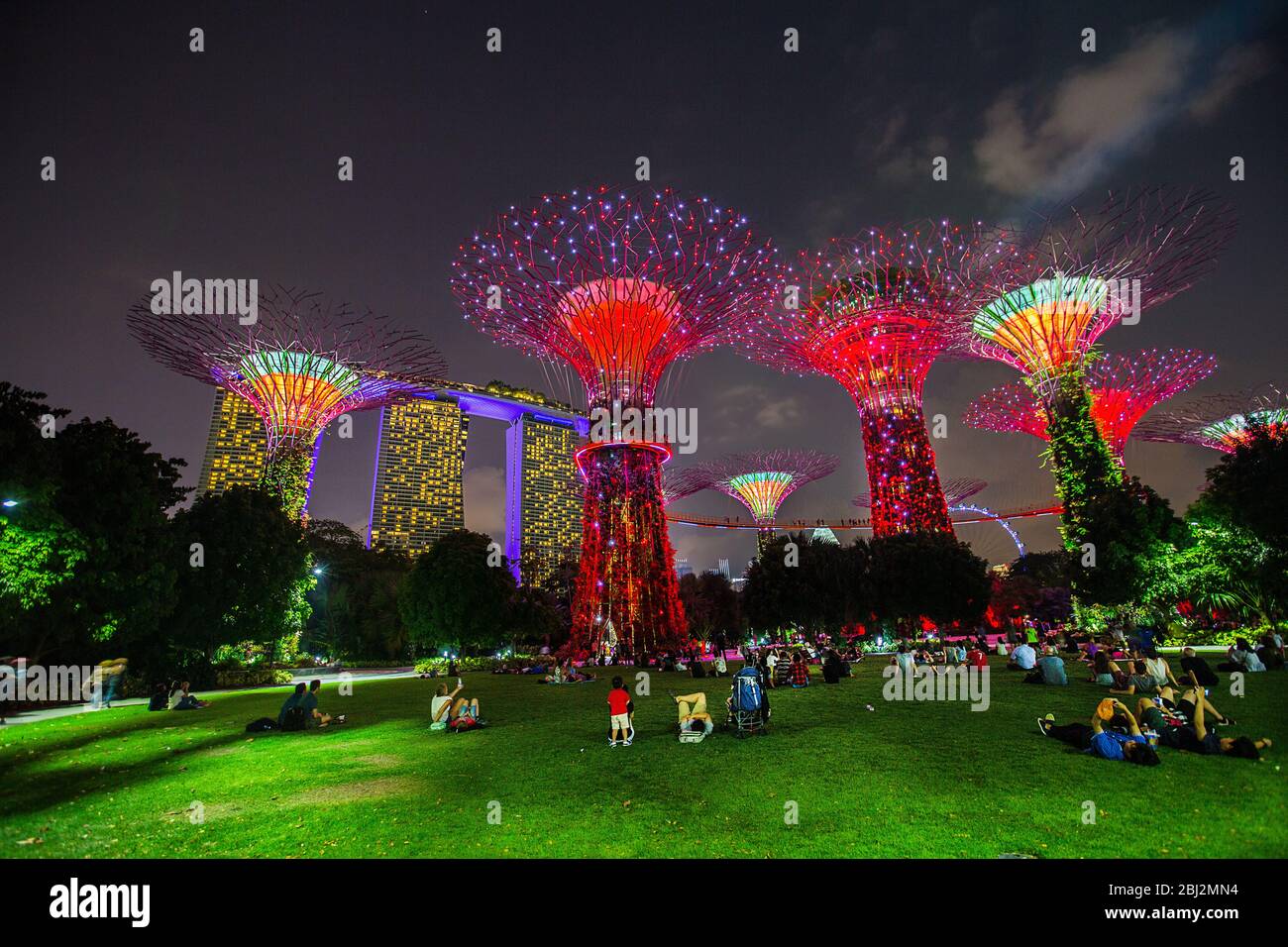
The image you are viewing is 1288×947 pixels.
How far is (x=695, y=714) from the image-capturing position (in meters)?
11.6

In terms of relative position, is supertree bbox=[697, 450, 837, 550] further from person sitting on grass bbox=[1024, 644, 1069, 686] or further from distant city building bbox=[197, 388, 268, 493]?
distant city building bbox=[197, 388, 268, 493]

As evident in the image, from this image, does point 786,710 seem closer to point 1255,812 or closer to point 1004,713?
point 1004,713

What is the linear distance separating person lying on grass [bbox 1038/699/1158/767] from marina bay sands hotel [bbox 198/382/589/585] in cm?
12140

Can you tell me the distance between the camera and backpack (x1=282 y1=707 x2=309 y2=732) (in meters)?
14.4

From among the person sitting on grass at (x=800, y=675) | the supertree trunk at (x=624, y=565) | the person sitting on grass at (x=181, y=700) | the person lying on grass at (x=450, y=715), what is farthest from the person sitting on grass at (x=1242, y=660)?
the person sitting on grass at (x=181, y=700)

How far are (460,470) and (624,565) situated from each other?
5002 inches

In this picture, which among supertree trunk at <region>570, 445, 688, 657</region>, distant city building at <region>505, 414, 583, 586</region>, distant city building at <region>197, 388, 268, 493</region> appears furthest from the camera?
distant city building at <region>505, 414, 583, 586</region>

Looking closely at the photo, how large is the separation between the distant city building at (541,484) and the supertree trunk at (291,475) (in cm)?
10371

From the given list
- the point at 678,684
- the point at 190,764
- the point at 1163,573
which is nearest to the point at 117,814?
the point at 190,764

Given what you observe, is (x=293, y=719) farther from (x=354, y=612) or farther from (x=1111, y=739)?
(x=354, y=612)

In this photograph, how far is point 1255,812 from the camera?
6.17 m

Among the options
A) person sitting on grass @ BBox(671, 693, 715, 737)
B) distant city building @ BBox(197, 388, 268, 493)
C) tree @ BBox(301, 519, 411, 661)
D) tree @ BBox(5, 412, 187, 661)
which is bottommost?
tree @ BBox(301, 519, 411, 661)

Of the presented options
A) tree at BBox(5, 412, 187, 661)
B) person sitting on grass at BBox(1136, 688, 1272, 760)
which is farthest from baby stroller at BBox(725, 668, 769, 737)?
tree at BBox(5, 412, 187, 661)

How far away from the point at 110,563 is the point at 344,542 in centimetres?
5371
